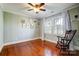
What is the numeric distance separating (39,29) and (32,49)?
0.39 meters

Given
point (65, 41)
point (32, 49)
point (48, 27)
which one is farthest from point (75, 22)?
point (32, 49)

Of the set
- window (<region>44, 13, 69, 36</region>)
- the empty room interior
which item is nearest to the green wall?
the empty room interior

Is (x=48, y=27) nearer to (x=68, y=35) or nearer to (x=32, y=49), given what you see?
(x=68, y=35)

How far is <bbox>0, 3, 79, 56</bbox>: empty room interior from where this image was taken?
1455 millimetres

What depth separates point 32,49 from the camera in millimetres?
1522

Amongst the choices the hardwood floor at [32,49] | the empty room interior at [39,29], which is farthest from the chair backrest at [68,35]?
the hardwood floor at [32,49]

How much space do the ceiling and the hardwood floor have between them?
493 mm

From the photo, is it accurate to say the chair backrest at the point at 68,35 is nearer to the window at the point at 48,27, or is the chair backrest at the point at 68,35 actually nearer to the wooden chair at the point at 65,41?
the wooden chair at the point at 65,41

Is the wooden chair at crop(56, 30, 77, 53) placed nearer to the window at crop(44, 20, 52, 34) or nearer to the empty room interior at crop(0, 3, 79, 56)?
the empty room interior at crop(0, 3, 79, 56)

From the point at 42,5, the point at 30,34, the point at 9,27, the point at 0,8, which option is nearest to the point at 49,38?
the point at 30,34

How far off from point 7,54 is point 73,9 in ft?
4.52

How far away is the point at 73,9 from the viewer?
56.9 inches

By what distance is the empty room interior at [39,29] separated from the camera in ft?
4.77

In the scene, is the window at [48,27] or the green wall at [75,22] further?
the window at [48,27]
